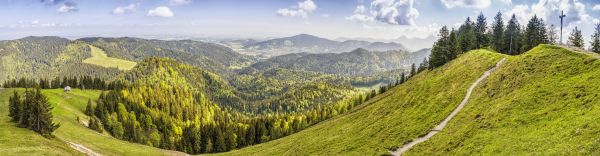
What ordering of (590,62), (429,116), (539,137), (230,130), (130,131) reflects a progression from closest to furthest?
1. (539,137)
2. (590,62)
3. (429,116)
4. (130,131)
5. (230,130)

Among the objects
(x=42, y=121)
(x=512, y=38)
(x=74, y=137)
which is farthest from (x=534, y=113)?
(x=512, y=38)

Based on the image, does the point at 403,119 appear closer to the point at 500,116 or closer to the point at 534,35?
the point at 500,116

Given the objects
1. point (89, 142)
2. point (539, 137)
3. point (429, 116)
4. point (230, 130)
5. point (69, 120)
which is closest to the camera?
point (539, 137)

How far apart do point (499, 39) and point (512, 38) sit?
654 cm

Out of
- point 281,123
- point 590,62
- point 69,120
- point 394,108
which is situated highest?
point 590,62

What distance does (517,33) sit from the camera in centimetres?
15488

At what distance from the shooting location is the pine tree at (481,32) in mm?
154875

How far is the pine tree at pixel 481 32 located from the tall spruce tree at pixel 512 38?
24.8 ft

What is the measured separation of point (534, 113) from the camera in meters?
50.4

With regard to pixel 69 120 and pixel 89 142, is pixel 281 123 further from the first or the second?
pixel 89 142

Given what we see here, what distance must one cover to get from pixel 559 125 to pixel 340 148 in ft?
124

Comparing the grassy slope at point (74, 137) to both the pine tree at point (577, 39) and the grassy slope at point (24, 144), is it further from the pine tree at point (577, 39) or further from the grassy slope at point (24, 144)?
the pine tree at point (577, 39)

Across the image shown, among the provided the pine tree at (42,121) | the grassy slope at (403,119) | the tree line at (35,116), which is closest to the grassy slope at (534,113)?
the grassy slope at (403,119)

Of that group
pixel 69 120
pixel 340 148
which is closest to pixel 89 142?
pixel 69 120
